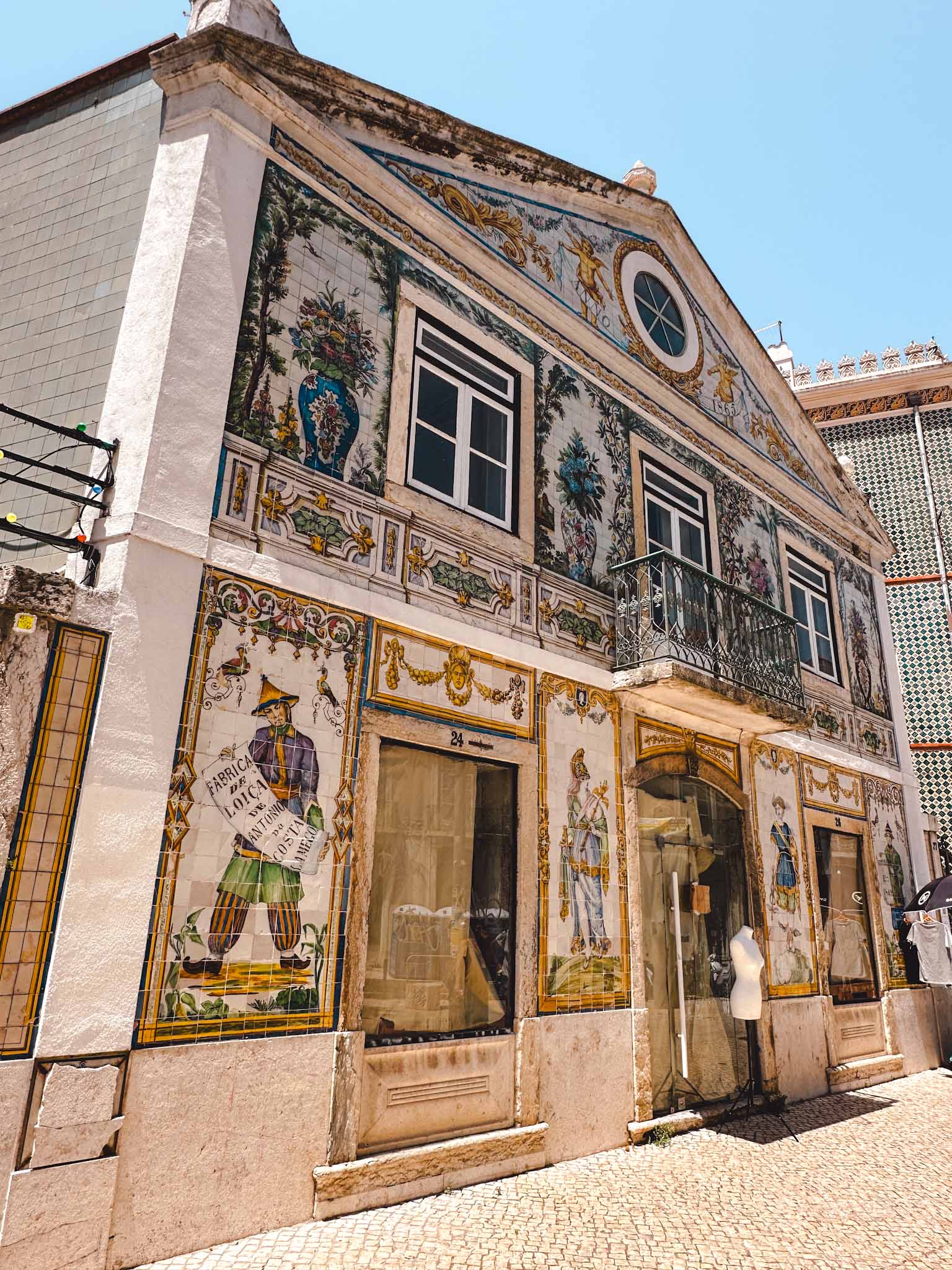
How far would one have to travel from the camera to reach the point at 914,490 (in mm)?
14727

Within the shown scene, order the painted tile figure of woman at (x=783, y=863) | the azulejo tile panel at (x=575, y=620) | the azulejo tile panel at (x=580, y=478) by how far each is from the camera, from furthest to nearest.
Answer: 1. the painted tile figure of woman at (x=783, y=863)
2. the azulejo tile panel at (x=580, y=478)
3. the azulejo tile panel at (x=575, y=620)

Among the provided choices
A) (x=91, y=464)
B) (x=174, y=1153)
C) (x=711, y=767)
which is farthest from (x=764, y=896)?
(x=91, y=464)

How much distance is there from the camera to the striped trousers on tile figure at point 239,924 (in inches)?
163

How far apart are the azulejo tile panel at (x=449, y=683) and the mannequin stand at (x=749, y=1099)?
3364 millimetres

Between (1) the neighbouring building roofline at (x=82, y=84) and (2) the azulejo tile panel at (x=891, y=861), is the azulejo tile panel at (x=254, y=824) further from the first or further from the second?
(2) the azulejo tile panel at (x=891, y=861)

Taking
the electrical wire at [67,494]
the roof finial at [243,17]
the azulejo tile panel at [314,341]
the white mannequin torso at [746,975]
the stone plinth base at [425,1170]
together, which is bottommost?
the stone plinth base at [425,1170]

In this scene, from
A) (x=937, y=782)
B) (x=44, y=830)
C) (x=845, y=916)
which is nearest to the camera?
(x=44, y=830)

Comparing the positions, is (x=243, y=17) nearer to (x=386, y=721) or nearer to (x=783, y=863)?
(x=386, y=721)

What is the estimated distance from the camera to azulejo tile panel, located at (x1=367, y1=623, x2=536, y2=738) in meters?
5.27

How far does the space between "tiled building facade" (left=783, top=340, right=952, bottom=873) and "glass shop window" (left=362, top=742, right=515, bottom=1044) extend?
9.95 metres

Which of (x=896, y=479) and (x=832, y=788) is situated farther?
(x=896, y=479)

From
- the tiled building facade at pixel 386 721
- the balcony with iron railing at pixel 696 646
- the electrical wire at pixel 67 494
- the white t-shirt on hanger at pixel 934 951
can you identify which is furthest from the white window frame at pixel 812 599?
the electrical wire at pixel 67 494

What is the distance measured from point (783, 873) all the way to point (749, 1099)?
6.82ft

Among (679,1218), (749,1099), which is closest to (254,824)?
(679,1218)
